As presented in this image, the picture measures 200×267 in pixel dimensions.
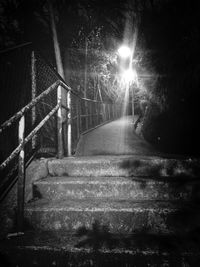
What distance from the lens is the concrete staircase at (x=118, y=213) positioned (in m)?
2.00

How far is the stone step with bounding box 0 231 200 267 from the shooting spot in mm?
1912

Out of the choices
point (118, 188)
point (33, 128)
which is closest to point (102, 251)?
point (118, 188)

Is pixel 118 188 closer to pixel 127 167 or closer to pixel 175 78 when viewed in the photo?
pixel 127 167

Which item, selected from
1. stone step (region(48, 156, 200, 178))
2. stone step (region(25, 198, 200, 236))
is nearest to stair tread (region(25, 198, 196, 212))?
stone step (region(25, 198, 200, 236))

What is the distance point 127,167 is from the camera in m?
3.36

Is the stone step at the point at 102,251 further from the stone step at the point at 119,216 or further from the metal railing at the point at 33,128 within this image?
the metal railing at the point at 33,128

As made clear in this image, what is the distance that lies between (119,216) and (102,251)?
1.65 ft

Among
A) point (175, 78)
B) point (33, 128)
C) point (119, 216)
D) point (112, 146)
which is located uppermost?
point (175, 78)

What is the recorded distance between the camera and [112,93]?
23953 mm

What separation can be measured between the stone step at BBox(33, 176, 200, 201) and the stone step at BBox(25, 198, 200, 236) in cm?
28

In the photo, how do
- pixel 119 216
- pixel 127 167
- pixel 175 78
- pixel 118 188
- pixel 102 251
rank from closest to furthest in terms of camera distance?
pixel 102 251 < pixel 119 216 < pixel 118 188 < pixel 127 167 < pixel 175 78

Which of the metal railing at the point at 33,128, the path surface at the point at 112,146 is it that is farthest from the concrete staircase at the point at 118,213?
the path surface at the point at 112,146

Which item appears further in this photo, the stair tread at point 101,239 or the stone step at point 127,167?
the stone step at point 127,167

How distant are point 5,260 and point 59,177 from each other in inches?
58.0
